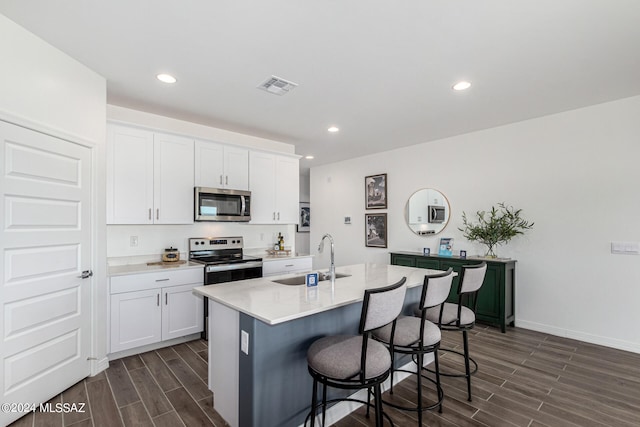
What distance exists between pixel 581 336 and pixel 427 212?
245cm

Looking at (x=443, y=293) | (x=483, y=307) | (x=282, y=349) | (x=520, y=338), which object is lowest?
(x=520, y=338)

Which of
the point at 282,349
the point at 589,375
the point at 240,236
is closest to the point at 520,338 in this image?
the point at 589,375

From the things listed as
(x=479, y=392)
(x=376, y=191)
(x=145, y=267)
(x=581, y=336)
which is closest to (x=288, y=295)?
(x=479, y=392)

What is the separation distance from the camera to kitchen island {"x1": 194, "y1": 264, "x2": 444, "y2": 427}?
185 centimetres

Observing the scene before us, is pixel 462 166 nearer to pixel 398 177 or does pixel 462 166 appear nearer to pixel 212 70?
pixel 398 177

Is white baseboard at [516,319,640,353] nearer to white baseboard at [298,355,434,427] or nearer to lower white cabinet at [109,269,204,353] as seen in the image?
white baseboard at [298,355,434,427]

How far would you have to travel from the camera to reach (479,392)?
254 centimetres

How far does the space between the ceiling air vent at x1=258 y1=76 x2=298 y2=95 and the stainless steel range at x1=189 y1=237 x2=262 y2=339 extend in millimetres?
2062

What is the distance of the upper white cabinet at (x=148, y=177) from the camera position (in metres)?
3.31

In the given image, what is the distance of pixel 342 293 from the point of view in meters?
2.22

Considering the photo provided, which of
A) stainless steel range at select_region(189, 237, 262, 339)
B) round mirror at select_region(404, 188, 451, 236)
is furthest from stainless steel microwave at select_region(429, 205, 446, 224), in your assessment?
stainless steel range at select_region(189, 237, 262, 339)

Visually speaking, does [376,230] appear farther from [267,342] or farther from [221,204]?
[267,342]

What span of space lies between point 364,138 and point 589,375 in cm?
379

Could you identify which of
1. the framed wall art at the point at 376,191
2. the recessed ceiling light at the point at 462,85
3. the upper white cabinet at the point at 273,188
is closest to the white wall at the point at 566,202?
the framed wall art at the point at 376,191
